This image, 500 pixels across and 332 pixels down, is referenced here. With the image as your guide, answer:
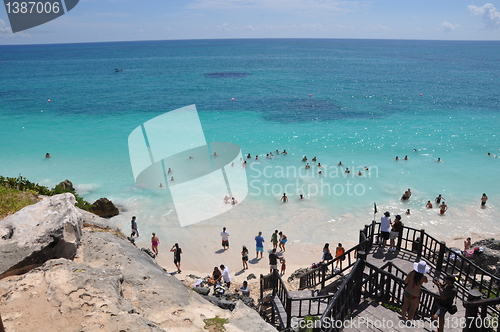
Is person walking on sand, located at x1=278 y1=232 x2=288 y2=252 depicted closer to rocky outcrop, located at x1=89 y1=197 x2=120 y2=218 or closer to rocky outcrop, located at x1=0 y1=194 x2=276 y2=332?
rocky outcrop, located at x1=0 y1=194 x2=276 y2=332

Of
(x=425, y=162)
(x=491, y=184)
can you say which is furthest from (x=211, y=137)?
(x=491, y=184)

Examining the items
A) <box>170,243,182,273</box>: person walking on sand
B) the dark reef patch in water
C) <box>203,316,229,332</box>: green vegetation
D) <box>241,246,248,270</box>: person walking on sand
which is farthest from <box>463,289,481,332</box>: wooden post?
the dark reef patch in water

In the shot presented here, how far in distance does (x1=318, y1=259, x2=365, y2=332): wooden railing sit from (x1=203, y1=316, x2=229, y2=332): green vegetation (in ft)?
7.25

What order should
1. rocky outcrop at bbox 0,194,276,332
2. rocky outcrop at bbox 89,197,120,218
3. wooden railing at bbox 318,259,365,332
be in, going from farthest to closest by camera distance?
rocky outcrop at bbox 89,197,120,218, wooden railing at bbox 318,259,365,332, rocky outcrop at bbox 0,194,276,332

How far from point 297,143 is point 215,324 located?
1205 inches

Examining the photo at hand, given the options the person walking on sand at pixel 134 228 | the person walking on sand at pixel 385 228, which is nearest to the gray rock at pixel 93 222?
the person walking on sand at pixel 134 228

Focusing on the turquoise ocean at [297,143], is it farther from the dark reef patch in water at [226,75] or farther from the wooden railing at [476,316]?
the wooden railing at [476,316]

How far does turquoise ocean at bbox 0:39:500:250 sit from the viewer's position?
21.8m

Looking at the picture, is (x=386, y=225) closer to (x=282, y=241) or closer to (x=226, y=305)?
(x=226, y=305)

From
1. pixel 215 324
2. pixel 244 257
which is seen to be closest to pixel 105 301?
pixel 215 324

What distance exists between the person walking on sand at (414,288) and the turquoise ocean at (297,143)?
11582 mm

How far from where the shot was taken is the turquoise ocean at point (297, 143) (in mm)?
21781

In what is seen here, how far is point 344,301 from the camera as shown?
744 centimetres

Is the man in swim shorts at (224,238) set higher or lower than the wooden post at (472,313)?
lower
